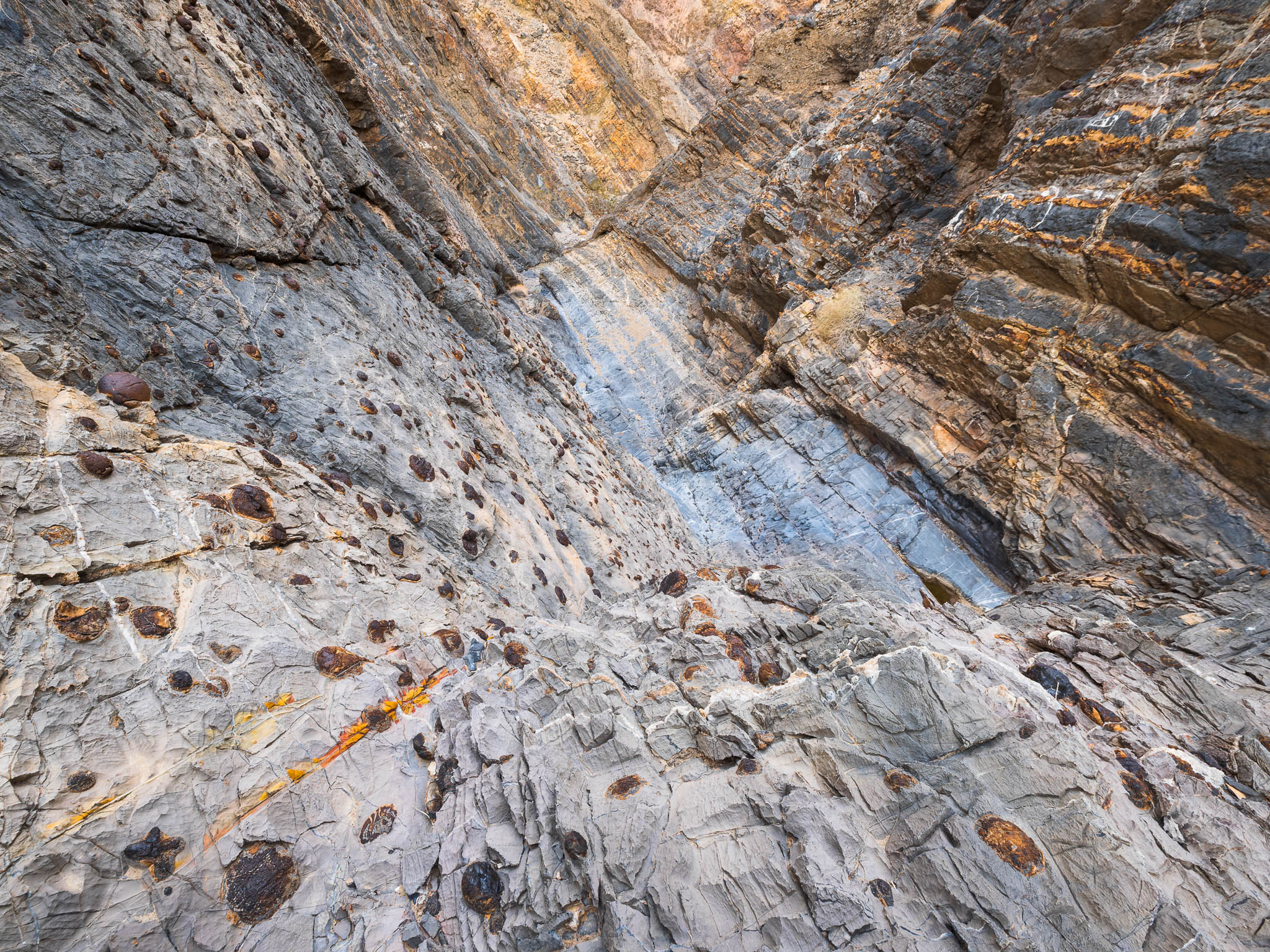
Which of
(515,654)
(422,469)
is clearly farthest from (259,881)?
(422,469)

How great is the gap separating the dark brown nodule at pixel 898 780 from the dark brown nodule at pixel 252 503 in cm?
565

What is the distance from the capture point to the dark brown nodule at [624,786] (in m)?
4.22

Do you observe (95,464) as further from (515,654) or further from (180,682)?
(515,654)

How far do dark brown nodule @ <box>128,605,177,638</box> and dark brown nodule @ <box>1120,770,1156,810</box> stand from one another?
7.77 m

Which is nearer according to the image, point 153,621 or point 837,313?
point 153,621

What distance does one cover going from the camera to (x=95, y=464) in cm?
366

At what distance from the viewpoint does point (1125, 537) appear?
10531 mm

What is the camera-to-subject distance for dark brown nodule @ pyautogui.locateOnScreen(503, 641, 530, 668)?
5199 millimetres

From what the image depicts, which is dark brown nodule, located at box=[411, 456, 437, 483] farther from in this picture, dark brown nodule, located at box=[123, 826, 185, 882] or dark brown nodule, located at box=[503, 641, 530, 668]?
dark brown nodule, located at box=[123, 826, 185, 882]

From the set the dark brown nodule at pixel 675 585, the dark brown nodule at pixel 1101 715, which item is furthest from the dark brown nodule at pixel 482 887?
the dark brown nodule at pixel 1101 715

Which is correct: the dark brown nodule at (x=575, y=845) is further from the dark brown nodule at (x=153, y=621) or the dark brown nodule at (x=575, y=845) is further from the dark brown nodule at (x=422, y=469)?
the dark brown nodule at (x=422, y=469)

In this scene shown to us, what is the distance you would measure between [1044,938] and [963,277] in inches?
538

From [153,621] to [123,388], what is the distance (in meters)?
1.98

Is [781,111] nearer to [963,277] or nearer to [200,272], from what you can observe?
[963,277]
